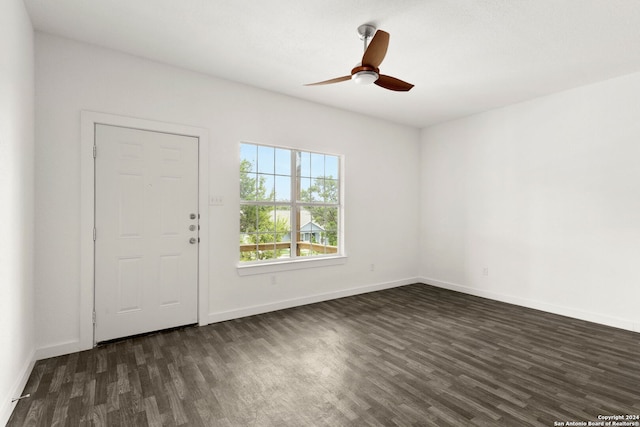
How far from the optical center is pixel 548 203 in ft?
13.9

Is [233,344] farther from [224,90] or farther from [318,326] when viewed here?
[224,90]

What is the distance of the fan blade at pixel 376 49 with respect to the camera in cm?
232

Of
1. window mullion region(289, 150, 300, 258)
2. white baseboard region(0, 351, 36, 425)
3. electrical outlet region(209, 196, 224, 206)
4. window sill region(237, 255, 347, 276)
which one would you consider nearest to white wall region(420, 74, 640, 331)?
window sill region(237, 255, 347, 276)

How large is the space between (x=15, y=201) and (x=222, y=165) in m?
1.91

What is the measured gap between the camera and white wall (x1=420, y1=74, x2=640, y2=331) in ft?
11.9

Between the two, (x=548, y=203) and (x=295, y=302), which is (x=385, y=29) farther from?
(x=295, y=302)

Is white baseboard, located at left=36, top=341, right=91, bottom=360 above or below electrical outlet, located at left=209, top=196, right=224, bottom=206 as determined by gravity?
below

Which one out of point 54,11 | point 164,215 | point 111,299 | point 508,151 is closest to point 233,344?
point 111,299

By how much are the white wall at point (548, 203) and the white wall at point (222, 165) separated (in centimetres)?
89

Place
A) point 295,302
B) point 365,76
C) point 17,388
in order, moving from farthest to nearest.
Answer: point 295,302, point 365,76, point 17,388

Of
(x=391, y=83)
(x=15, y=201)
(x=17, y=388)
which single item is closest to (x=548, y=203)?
(x=391, y=83)

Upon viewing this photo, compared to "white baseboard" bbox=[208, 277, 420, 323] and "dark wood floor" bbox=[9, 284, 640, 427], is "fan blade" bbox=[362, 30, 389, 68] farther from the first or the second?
"white baseboard" bbox=[208, 277, 420, 323]

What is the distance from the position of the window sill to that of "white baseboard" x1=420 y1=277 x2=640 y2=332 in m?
2.01

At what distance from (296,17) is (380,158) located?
3.10m
